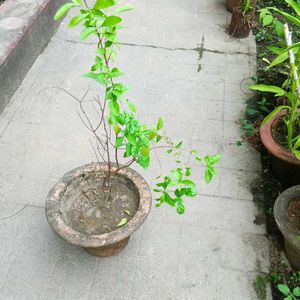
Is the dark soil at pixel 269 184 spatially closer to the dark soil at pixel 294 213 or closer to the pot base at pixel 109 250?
the dark soil at pixel 294 213

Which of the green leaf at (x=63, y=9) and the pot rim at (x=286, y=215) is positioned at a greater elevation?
the green leaf at (x=63, y=9)

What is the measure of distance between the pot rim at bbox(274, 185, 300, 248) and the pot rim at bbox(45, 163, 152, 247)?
2.67 feet

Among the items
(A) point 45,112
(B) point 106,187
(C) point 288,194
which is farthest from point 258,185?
(A) point 45,112

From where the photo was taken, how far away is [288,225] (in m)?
2.42

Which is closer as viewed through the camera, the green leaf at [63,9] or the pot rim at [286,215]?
the green leaf at [63,9]

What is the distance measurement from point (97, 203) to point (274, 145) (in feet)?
4.51

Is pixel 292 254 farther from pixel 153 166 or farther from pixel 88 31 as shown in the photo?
pixel 88 31

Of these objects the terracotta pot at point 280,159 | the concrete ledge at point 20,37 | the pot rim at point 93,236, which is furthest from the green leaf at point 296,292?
the concrete ledge at point 20,37

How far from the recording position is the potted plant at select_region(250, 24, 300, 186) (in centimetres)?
275

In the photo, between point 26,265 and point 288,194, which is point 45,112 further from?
point 288,194

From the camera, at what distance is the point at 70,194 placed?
2537 mm

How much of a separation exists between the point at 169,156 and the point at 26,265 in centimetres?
138

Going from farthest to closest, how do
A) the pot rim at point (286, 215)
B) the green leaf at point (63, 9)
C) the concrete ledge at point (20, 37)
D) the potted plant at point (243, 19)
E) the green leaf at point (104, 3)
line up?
the potted plant at point (243, 19) → the concrete ledge at point (20, 37) → the pot rim at point (286, 215) → the green leaf at point (63, 9) → the green leaf at point (104, 3)

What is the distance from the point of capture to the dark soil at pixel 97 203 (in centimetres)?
249
